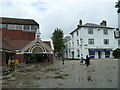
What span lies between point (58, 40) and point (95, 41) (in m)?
13.8

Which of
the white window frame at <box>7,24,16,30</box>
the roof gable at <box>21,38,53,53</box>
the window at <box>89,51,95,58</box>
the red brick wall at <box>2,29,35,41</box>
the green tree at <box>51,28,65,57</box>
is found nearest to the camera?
the roof gable at <box>21,38,53,53</box>

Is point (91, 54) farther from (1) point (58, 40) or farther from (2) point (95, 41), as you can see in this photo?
(1) point (58, 40)

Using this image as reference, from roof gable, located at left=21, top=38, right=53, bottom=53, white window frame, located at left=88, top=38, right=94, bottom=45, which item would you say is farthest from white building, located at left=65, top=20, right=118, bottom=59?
roof gable, located at left=21, top=38, right=53, bottom=53

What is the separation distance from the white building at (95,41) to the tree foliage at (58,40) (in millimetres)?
8710

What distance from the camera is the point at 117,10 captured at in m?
10.6

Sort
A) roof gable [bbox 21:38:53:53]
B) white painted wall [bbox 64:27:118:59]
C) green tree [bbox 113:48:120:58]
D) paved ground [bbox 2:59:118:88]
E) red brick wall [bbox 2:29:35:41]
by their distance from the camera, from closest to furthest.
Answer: paved ground [bbox 2:59:118:88] → roof gable [bbox 21:38:53:53] → red brick wall [bbox 2:29:35:41] → green tree [bbox 113:48:120:58] → white painted wall [bbox 64:27:118:59]

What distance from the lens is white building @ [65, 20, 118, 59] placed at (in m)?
35.2

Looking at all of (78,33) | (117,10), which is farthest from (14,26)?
(117,10)

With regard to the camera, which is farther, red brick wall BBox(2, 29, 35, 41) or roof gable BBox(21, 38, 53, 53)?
red brick wall BBox(2, 29, 35, 41)

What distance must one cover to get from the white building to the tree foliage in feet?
28.6

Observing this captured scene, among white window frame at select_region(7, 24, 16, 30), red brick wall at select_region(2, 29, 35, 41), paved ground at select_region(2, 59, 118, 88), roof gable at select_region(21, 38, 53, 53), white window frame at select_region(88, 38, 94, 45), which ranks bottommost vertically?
paved ground at select_region(2, 59, 118, 88)

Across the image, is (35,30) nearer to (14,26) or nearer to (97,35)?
(14,26)

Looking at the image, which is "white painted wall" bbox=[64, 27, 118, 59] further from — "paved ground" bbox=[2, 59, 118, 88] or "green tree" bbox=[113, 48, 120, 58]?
"paved ground" bbox=[2, 59, 118, 88]

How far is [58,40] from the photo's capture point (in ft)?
150
